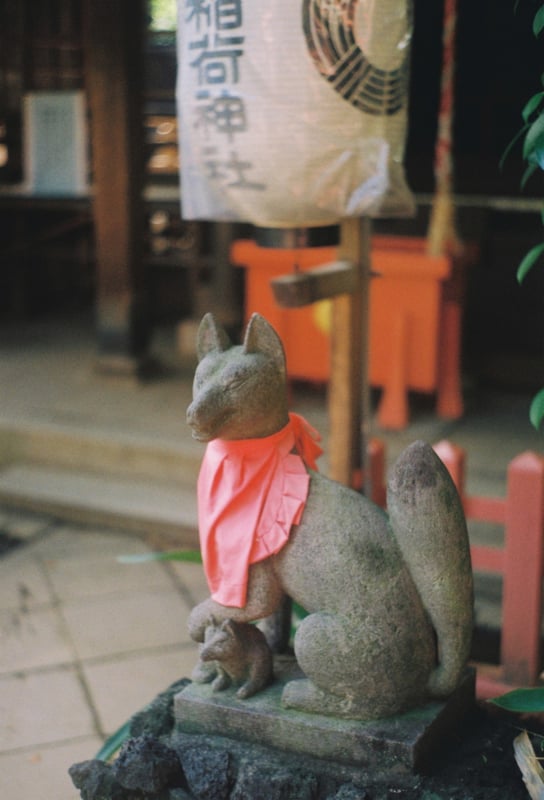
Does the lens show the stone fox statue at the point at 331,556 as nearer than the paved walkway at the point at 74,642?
Yes

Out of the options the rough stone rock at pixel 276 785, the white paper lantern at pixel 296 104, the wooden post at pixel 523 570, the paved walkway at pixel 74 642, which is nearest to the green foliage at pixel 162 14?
the paved walkway at pixel 74 642

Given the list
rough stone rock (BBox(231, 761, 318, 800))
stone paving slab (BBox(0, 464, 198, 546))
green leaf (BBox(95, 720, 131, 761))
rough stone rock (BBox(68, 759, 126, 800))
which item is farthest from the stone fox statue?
stone paving slab (BBox(0, 464, 198, 546))

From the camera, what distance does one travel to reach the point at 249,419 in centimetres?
253

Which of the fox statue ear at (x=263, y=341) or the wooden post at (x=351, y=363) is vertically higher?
the fox statue ear at (x=263, y=341)

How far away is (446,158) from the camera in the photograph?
209 inches

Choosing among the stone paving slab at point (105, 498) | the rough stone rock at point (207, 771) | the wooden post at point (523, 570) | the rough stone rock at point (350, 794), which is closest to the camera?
the rough stone rock at point (350, 794)

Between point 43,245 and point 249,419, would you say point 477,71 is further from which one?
point 249,419

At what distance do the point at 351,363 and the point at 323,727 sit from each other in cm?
161

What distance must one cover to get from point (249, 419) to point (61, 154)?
6443 millimetres

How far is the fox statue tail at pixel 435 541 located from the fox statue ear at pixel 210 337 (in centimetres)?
56

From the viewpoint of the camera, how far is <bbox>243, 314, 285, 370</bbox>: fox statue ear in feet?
8.33

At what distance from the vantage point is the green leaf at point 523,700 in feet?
8.60

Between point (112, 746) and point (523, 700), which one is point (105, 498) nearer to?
point (112, 746)

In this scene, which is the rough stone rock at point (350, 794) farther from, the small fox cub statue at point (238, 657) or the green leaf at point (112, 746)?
the green leaf at point (112, 746)
